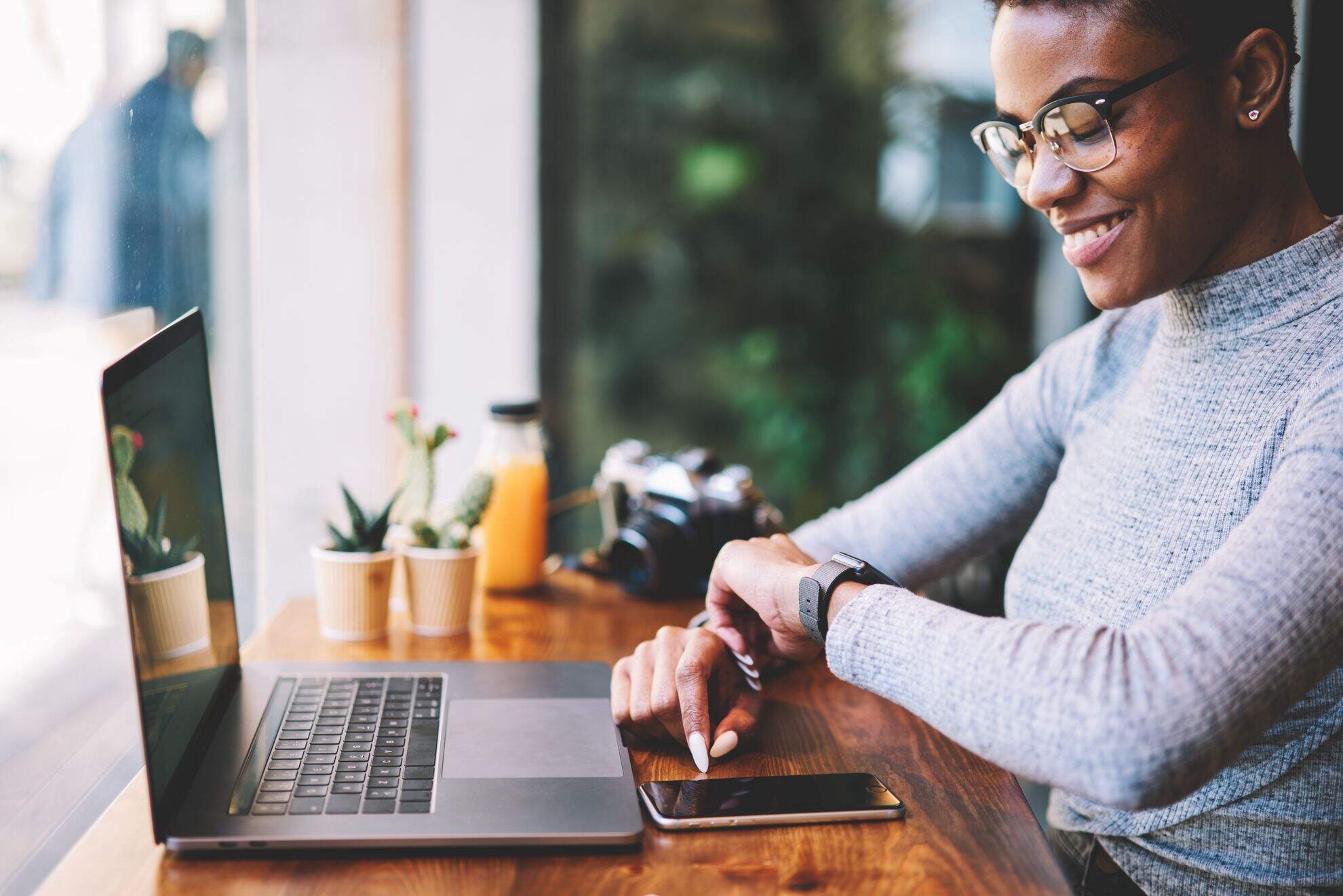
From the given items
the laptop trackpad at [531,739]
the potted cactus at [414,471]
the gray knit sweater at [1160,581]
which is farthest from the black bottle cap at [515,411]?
the laptop trackpad at [531,739]

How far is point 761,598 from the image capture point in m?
0.95

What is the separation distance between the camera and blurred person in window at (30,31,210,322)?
1011 millimetres

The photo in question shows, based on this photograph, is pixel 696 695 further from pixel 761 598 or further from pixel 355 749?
pixel 355 749

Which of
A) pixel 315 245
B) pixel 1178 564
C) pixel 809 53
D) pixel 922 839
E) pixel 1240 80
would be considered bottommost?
pixel 922 839

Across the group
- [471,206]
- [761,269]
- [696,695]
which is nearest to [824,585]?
[696,695]

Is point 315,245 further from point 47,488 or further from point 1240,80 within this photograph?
point 1240,80

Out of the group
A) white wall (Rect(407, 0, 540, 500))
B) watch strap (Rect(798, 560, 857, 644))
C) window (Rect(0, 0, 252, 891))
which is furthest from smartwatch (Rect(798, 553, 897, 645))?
Answer: white wall (Rect(407, 0, 540, 500))

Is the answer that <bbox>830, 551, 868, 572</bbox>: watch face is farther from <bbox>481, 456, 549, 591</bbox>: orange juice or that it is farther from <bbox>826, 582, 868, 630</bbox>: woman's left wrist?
<bbox>481, 456, 549, 591</bbox>: orange juice

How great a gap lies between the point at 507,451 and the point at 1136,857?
0.86 m

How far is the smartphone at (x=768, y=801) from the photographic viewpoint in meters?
0.77

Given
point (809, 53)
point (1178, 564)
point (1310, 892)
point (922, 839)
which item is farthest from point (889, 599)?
point (809, 53)

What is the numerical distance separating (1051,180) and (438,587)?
0.76m

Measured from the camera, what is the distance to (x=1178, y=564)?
3.03 ft

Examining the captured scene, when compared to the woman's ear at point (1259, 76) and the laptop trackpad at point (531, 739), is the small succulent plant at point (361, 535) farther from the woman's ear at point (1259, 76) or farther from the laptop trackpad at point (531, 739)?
the woman's ear at point (1259, 76)
